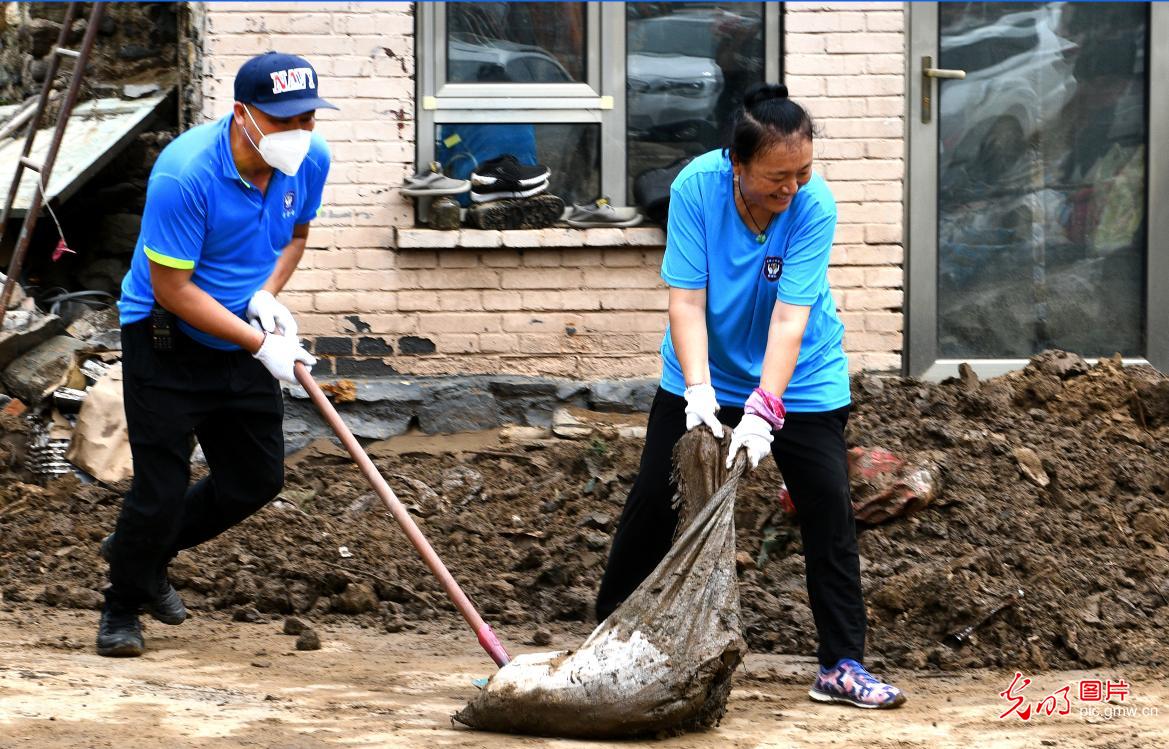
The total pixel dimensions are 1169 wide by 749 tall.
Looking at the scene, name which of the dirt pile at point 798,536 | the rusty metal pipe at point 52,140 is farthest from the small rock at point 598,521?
the rusty metal pipe at point 52,140

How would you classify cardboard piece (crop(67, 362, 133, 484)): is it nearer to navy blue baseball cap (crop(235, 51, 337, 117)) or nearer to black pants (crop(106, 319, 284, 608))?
black pants (crop(106, 319, 284, 608))

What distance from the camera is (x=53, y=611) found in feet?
16.5

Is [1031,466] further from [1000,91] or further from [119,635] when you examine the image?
[119,635]

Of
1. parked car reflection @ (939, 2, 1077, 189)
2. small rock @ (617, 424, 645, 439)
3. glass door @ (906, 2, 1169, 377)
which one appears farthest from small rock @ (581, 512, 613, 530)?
parked car reflection @ (939, 2, 1077, 189)

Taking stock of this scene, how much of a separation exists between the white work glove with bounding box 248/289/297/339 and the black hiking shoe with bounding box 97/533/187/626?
0.90m

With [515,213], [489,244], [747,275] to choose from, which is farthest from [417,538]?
[515,213]

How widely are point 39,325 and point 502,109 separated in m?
2.40

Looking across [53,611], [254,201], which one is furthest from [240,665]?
[254,201]

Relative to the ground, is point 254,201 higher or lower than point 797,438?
higher

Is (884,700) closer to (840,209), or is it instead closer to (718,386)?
(718,386)

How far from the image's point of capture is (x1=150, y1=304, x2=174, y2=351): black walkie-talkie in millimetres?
4184

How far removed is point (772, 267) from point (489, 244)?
2.88m

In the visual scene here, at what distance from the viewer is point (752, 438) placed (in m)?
3.71

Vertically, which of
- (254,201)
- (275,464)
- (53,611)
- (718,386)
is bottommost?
(53,611)
